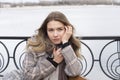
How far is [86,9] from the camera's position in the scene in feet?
11.1

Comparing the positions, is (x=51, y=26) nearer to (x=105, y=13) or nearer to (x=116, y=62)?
(x=116, y=62)

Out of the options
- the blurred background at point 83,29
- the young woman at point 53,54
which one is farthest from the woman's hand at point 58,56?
the blurred background at point 83,29

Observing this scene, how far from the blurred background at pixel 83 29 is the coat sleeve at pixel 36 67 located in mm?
1106

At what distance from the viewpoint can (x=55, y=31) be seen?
5.64 feet

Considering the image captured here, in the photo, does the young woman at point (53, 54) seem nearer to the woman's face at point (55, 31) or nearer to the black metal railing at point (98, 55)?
the woman's face at point (55, 31)

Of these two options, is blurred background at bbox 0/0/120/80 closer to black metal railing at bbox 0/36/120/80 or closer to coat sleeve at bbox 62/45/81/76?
black metal railing at bbox 0/36/120/80

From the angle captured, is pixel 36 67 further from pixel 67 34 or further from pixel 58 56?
pixel 67 34

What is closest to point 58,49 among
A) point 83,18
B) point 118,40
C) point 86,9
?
point 118,40

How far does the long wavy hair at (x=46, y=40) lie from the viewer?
5.69 ft

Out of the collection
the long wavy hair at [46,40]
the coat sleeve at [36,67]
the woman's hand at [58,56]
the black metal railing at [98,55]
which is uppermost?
the long wavy hair at [46,40]

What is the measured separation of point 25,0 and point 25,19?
354mm

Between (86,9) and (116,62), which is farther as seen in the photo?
(86,9)

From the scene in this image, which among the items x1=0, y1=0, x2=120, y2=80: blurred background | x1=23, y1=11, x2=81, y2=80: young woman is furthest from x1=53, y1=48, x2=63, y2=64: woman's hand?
x1=0, y1=0, x2=120, y2=80: blurred background

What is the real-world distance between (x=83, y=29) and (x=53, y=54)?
192cm
